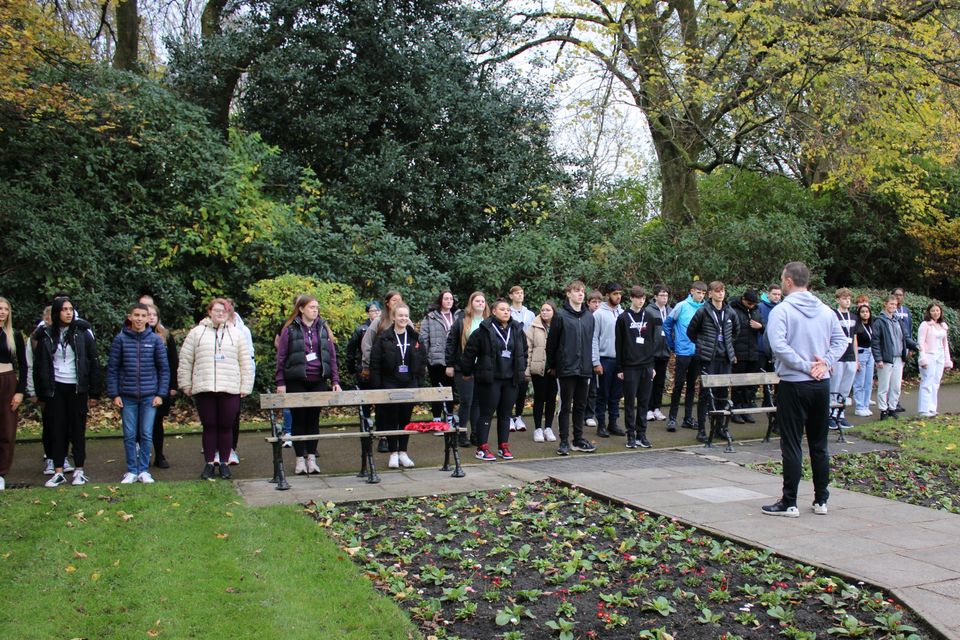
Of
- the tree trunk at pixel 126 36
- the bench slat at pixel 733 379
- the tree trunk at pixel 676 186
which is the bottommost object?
the bench slat at pixel 733 379

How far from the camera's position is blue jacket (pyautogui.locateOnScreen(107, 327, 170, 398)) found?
8414 millimetres

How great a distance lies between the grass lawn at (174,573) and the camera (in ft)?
15.3

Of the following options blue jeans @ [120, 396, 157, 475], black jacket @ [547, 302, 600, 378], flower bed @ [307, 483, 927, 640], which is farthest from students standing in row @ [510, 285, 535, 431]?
blue jeans @ [120, 396, 157, 475]

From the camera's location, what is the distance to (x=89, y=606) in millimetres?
4918

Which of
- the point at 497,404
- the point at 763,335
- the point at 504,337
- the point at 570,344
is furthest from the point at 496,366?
the point at 763,335

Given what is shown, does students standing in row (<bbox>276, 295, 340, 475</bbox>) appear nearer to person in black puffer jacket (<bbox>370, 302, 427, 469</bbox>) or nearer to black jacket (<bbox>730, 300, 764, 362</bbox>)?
person in black puffer jacket (<bbox>370, 302, 427, 469</bbox>)

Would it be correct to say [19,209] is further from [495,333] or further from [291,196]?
[495,333]

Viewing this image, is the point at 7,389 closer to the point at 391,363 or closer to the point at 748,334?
the point at 391,363

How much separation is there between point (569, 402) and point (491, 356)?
4.49 feet

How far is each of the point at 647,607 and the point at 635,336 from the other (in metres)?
6.47

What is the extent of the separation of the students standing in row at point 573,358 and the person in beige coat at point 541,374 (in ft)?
1.91

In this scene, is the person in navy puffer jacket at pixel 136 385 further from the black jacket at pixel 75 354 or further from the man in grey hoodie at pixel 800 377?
the man in grey hoodie at pixel 800 377

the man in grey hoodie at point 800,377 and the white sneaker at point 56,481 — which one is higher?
the man in grey hoodie at point 800,377

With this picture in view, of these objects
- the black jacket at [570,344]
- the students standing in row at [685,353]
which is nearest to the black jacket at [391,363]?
the black jacket at [570,344]
